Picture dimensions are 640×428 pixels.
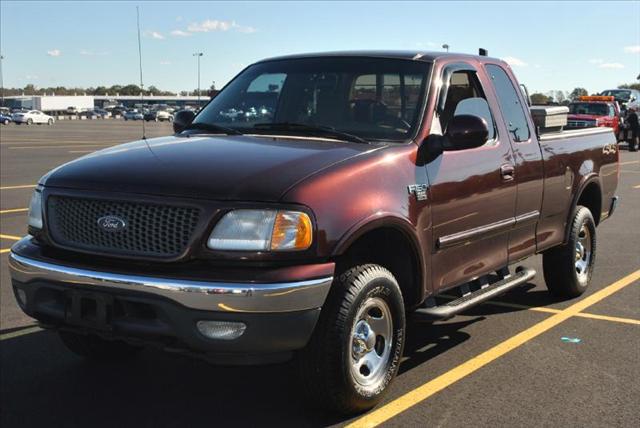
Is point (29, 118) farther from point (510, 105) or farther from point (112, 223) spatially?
point (112, 223)

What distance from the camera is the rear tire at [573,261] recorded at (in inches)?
245

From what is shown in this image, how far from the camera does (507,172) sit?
5.00 metres

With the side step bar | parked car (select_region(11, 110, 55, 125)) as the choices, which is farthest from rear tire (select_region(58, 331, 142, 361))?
parked car (select_region(11, 110, 55, 125))

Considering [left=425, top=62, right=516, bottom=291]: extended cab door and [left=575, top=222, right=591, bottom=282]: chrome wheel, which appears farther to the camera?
[left=575, top=222, right=591, bottom=282]: chrome wheel

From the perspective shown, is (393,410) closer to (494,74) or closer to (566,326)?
(566,326)

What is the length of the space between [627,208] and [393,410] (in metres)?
10.1

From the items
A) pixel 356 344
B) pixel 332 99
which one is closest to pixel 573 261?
pixel 332 99

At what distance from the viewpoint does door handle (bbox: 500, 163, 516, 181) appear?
4.95 m

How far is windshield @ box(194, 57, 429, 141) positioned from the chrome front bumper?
1360 millimetres

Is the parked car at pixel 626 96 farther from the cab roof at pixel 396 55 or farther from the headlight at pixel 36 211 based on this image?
the headlight at pixel 36 211

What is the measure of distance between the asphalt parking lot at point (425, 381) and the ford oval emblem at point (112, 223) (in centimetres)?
104

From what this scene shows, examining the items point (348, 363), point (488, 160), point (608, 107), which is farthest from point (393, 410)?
point (608, 107)

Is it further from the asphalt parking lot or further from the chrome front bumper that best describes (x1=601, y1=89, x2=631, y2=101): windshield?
the chrome front bumper

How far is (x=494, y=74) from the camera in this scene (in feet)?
18.0
